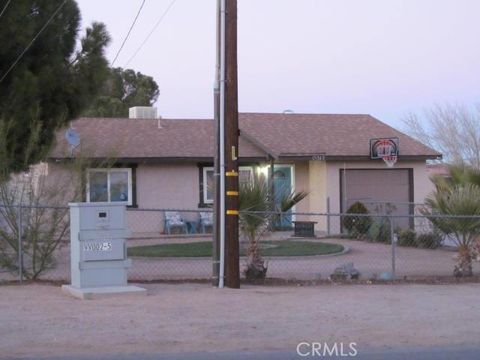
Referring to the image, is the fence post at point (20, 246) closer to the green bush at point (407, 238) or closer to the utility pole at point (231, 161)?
the utility pole at point (231, 161)

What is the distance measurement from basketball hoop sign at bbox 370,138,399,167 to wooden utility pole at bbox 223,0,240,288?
45.6 ft

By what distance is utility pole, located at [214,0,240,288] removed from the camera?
1402cm

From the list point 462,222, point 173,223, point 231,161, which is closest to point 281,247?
point 173,223

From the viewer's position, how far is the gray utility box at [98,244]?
1292cm

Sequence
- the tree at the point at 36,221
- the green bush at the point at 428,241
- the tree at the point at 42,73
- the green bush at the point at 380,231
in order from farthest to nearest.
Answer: the green bush at the point at 380,231, the green bush at the point at 428,241, the tree at the point at 42,73, the tree at the point at 36,221

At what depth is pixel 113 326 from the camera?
10406 millimetres

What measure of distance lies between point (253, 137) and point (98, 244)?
15.0 metres

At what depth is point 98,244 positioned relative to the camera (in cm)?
1304

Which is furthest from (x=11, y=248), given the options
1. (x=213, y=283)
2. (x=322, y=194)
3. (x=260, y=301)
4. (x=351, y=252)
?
(x=322, y=194)

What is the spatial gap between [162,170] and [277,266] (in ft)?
30.6

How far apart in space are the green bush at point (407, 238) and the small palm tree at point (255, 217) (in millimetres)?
7905

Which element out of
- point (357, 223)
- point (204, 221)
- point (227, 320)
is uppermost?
point (204, 221)

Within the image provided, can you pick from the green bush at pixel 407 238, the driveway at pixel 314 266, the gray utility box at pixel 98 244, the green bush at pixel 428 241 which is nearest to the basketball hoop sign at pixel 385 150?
the green bush at pixel 407 238

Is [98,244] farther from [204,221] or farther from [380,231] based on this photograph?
[204,221]
